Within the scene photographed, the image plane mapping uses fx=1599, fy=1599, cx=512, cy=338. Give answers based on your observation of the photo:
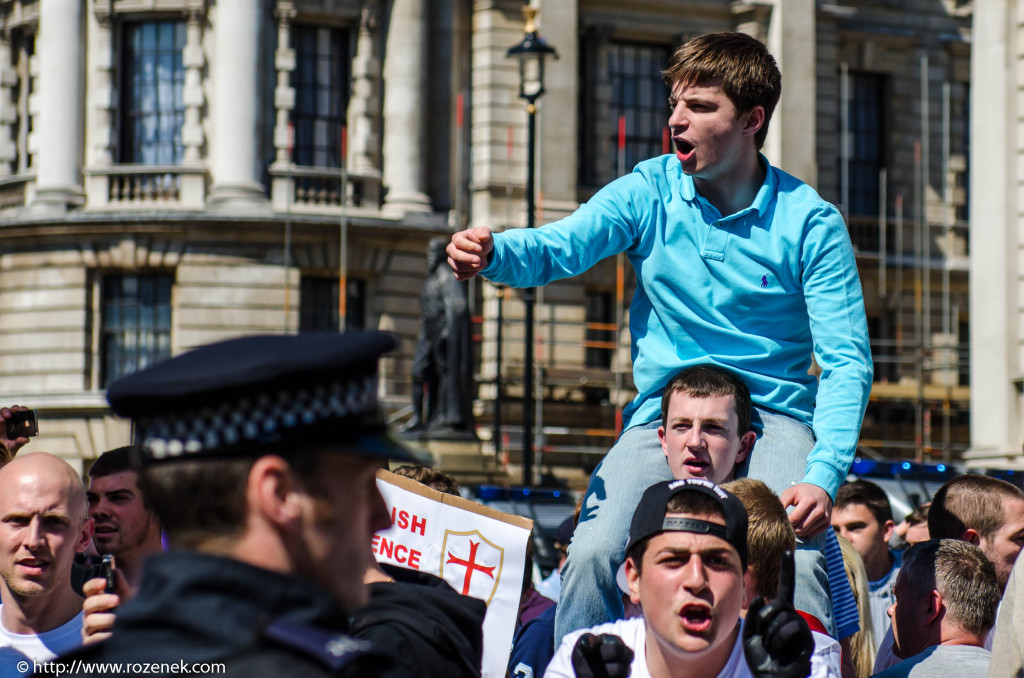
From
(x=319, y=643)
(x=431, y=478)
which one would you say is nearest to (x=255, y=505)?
(x=319, y=643)

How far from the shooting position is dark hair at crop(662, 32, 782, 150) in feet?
17.4

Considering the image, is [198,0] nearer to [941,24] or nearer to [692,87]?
[941,24]

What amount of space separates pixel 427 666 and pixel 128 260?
103ft

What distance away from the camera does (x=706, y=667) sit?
4.52m

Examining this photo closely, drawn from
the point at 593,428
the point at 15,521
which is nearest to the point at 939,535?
the point at 15,521

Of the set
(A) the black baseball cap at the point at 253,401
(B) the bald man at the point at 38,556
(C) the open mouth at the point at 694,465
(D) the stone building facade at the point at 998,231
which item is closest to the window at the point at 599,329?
(D) the stone building facade at the point at 998,231

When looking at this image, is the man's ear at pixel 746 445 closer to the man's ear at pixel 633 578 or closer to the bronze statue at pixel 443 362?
the man's ear at pixel 633 578

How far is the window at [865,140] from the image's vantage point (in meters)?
39.6

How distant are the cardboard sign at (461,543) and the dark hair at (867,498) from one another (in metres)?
3.25

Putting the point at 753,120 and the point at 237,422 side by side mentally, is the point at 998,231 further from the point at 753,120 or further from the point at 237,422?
the point at 237,422

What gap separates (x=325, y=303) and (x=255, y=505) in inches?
1259

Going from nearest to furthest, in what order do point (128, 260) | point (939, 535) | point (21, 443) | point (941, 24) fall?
→ point (939, 535) < point (21, 443) < point (128, 260) < point (941, 24)

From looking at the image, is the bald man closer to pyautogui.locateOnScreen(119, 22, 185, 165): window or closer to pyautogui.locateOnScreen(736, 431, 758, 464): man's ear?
pyautogui.locateOnScreen(736, 431, 758, 464): man's ear

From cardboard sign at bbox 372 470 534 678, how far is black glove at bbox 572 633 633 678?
83.8 inches
